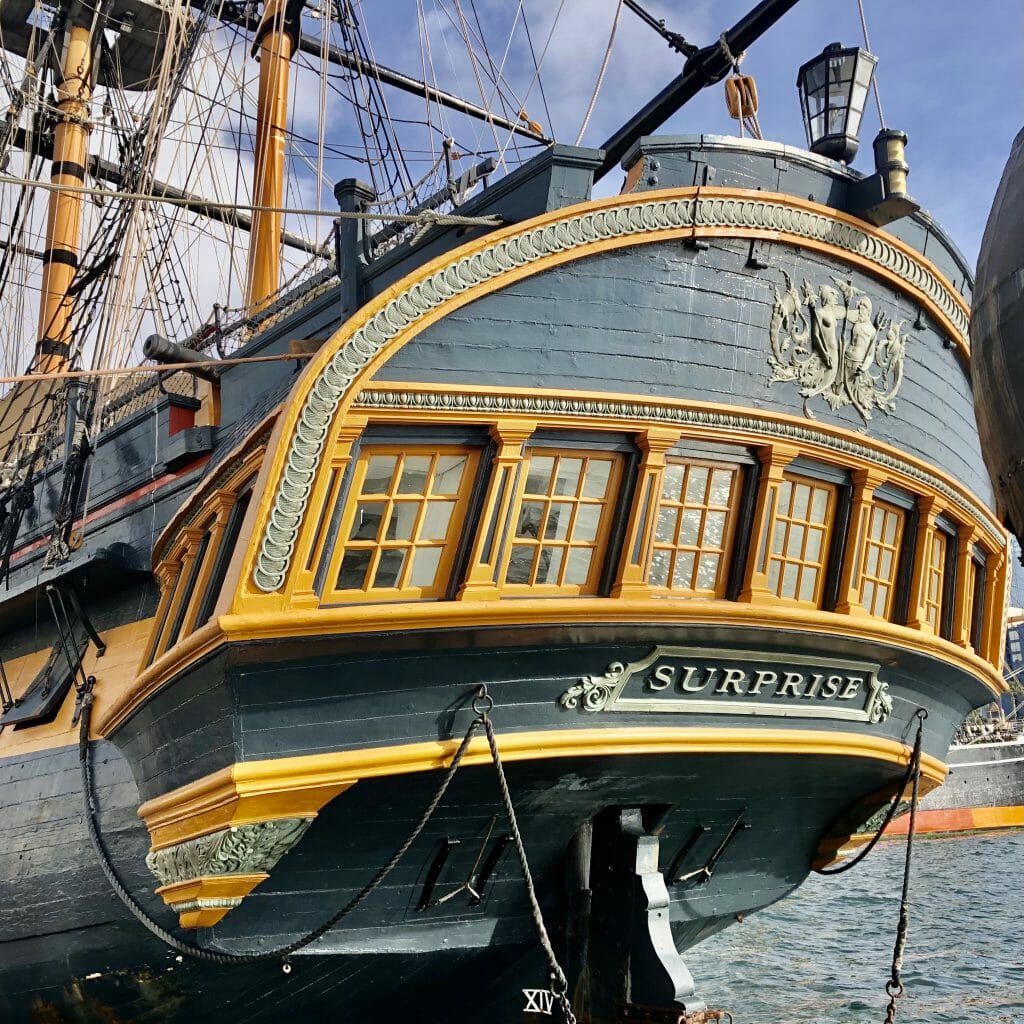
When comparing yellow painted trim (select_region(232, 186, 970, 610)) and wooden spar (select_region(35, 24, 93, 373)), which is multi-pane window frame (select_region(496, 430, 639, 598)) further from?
wooden spar (select_region(35, 24, 93, 373))

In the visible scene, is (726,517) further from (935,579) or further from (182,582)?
(182,582)

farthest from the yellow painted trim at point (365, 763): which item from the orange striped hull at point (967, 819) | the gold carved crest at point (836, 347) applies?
the orange striped hull at point (967, 819)

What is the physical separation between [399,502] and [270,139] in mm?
10944

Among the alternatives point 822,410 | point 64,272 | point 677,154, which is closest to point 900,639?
point 822,410

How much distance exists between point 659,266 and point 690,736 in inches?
90.5

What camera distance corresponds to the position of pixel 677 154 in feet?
18.8

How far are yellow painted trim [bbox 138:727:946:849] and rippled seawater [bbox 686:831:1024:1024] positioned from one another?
4.47m

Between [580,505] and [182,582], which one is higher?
[580,505]

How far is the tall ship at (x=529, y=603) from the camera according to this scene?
16.3ft

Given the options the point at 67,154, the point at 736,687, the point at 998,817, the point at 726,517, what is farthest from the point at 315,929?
the point at 998,817

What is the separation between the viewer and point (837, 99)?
22.1ft

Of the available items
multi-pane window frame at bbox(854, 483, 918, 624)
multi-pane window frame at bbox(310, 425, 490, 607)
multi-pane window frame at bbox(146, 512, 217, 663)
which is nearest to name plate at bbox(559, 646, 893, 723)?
multi-pane window frame at bbox(854, 483, 918, 624)

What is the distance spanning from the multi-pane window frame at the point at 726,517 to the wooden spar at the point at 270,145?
9205 mm

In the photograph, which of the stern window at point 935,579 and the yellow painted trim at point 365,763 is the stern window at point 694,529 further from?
the stern window at point 935,579
